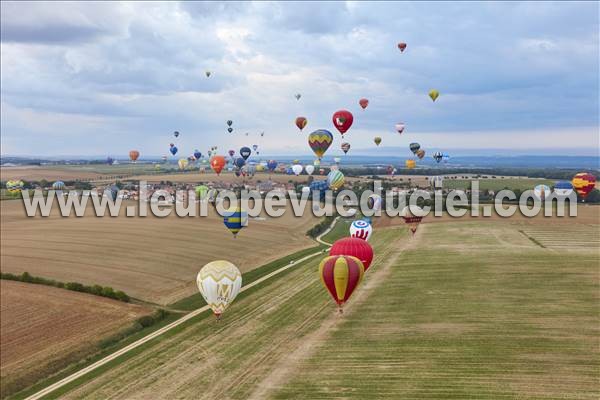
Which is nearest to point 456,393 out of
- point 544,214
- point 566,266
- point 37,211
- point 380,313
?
point 380,313

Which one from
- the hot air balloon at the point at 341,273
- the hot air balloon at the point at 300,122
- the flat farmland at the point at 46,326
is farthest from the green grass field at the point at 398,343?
the hot air balloon at the point at 300,122

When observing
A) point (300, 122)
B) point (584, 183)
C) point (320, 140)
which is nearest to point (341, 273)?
point (320, 140)

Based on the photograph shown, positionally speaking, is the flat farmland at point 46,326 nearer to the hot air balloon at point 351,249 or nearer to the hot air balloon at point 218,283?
the hot air balloon at point 218,283

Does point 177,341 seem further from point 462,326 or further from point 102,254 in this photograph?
point 102,254

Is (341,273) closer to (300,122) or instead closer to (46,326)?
(46,326)

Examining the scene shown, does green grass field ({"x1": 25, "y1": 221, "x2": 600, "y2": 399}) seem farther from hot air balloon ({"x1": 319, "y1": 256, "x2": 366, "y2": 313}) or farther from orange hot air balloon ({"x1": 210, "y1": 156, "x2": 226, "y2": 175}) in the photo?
orange hot air balloon ({"x1": 210, "y1": 156, "x2": 226, "y2": 175})

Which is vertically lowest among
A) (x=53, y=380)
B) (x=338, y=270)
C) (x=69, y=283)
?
(x=53, y=380)

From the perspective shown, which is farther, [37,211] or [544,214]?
[37,211]

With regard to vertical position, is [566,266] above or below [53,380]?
above
